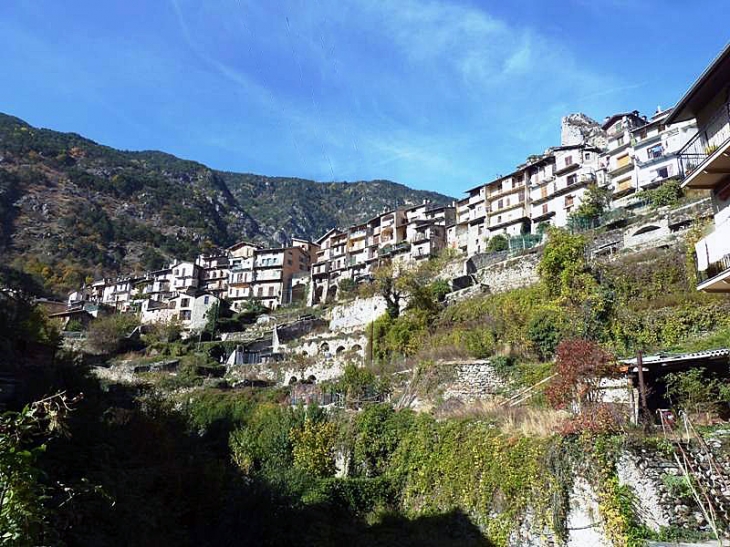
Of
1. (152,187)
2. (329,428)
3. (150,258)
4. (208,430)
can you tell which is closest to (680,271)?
(329,428)

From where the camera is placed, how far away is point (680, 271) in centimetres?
2450

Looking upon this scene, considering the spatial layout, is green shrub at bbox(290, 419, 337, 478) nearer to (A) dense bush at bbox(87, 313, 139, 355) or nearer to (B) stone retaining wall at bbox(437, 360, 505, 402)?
(B) stone retaining wall at bbox(437, 360, 505, 402)

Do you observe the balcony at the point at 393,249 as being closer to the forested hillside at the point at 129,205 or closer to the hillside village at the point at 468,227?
the hillside village at the point at 468,227

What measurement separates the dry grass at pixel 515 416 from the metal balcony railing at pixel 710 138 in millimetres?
7731

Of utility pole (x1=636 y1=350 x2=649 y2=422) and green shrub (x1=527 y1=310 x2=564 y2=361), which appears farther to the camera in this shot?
green shrub (x1=527 y1=310 x2=564 y2=361)

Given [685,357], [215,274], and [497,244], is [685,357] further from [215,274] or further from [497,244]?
[215,274]

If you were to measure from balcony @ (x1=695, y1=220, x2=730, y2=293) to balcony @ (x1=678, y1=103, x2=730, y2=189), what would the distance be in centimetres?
142

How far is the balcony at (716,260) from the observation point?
13.0 meters

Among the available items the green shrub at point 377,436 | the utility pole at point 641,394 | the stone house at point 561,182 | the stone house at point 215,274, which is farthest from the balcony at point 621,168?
the stone house at point 215,274

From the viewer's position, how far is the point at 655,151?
163 ft

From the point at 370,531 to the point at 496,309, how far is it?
50.9ft

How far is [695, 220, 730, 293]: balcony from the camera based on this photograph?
12984 mm

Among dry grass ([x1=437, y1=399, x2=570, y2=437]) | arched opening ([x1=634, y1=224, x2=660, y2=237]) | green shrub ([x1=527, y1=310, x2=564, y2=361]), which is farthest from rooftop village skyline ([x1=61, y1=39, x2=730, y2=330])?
green shrub ([x1=527, y1=310, x2=564, y2=361])

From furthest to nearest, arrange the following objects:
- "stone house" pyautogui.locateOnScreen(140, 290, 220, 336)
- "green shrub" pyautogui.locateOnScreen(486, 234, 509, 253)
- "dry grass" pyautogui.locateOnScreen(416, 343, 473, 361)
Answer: "stone house" pyautogui.locateOnScreen(140, 290, 220, 336) < "green shrub" pyautogui.locateOnScreen(486, 234, 509, 253) < "dry grass" pyautogui.locateOnScreen(416, 343, 473, 361)
